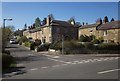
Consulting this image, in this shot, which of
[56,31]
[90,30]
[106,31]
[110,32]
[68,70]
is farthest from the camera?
[56,31]

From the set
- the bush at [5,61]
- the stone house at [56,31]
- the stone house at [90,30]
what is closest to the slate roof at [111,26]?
the stone house at [90,30]

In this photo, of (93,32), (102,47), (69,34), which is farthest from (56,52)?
(69,34)

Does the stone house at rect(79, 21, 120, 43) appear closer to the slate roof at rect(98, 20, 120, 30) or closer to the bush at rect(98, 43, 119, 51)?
the slate roof at rect(98, 20, 120, 30)

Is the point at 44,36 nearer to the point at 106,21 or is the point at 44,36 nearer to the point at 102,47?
the point at 106,21

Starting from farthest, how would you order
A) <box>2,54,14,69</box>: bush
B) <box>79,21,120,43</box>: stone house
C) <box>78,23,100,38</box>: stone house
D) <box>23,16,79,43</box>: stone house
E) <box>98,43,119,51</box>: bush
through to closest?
<box>23,16,79,43</box>: stone house
<box>78,23,100,38</box>: stone house
<box>79,21,120,43</box>: stone house
<box>98,43,119,51</box>: bush
<box>2,54,14,69</box>: bush

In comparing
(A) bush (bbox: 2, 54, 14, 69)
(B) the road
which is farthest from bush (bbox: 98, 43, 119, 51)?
(A) bush (bbox: 2, 54, 14, 69)

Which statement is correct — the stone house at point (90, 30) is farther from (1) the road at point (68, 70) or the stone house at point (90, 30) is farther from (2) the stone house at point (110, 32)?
(1) the road at point (68, 70)

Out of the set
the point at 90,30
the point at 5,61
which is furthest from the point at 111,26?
the point at 5,61

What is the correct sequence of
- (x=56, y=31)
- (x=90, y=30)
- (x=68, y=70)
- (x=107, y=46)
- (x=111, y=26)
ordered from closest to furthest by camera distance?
(x=68, y=70) < (x=107, y=46) < (x=111, y=26) < (x=90, y=30) < (x=56, y=31)

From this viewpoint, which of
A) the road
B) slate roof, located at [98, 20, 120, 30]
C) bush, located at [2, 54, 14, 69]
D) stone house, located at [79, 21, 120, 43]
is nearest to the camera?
the road

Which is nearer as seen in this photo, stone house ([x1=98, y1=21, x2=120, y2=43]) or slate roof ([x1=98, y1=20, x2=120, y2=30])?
stone house ([x1=98, y1=21, x2=120, y2=43])

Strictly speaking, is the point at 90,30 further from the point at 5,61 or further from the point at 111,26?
the point at 5,61

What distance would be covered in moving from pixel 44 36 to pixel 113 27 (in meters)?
24.0

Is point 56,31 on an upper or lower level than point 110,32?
upper
